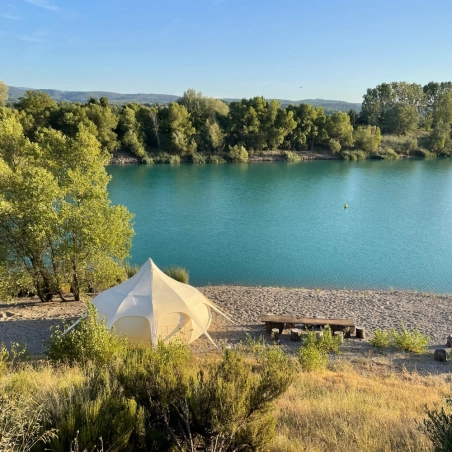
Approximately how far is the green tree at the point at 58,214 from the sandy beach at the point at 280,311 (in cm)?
136

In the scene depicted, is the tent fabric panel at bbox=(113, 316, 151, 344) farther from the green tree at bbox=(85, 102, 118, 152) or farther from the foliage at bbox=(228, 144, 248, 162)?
the foliage at bbox=(228, 144, 248, 162)

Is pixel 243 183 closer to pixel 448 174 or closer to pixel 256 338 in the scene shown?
pixel 448 174

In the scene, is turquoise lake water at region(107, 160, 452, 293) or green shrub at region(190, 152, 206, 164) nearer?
turquoise lake water at region(107, 160, 452, 293)

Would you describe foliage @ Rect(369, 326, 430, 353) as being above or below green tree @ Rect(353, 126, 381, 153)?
below

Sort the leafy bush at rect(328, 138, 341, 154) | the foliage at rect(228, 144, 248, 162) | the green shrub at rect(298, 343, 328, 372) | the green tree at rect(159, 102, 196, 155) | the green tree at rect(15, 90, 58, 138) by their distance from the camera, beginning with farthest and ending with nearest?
the leafy bush at rect(328, 138, 341, 154), the foliage at rect(228, 144, 248, 162), the green tree at rect(159, 102, 196, 155), the green tree at rect(15, 90, 58, 138), the green shrub at rect(298, 343, 328, 372)

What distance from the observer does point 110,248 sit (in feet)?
40.7

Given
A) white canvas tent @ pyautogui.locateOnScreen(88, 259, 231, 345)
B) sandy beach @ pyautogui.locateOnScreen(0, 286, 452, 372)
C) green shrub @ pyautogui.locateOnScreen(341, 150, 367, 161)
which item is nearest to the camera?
white canvas tent @ pyautogui.locateOnScreen(88, 259, 231, 345)

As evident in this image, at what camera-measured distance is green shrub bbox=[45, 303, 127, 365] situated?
23.8ft

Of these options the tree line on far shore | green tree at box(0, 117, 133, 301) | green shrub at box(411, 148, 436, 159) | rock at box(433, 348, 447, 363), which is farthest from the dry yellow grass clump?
green shrub at box(411, 148, 436, 159)

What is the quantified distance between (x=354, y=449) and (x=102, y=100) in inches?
2245

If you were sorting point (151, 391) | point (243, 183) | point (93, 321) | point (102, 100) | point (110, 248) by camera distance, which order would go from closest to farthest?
1. point (151, 391)
2. point (93, 321)
3. point (110, 248)
4. point (243, 183)
5. point (102, 100)

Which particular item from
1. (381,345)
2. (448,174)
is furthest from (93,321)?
(448,174)

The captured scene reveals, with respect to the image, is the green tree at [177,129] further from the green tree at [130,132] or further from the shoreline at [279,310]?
the shoreline at [279,310]

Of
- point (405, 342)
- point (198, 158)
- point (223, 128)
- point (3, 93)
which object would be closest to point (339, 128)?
point (223, 128)
